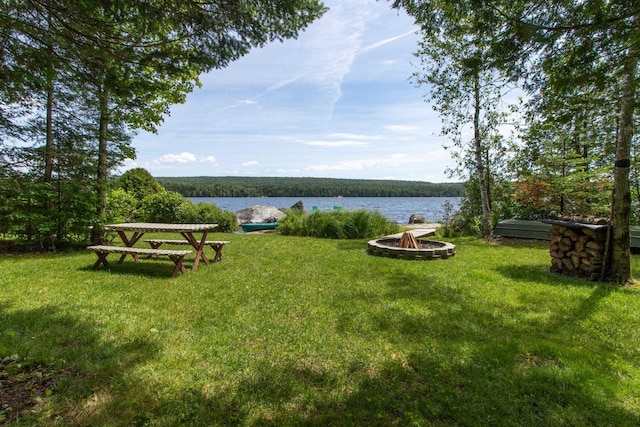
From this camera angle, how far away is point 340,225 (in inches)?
470

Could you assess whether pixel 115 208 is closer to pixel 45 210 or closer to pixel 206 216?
pixel 45 210

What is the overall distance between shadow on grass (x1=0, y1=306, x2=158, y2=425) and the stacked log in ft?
22.4

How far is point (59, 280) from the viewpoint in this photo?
5.45 metres

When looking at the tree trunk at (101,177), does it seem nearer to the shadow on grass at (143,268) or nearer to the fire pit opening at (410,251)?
the shadow on grass at (143,268)

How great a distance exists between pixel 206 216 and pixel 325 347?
12072mm

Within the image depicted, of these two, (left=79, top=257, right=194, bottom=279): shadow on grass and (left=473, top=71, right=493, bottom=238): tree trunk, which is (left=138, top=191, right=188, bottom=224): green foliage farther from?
(left=473, top=71, right=493, bottom=238): tree trunk

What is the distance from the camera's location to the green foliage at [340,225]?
1193cm

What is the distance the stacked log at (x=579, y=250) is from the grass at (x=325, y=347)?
55 centimetres

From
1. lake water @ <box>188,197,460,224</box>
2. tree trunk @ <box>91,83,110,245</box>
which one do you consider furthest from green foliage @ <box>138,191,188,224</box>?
tree trunk @ <box>91,83,110,245</box>

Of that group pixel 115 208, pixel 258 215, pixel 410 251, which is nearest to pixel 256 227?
pixel 258 215

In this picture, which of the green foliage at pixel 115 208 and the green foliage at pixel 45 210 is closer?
the green foliage at pixel 45 210

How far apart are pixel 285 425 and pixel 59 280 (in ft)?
17.0

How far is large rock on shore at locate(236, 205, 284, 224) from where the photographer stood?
57.3 ft

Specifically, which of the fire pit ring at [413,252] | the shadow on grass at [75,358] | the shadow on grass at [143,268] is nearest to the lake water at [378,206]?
the fire pit ring at [413,252]
